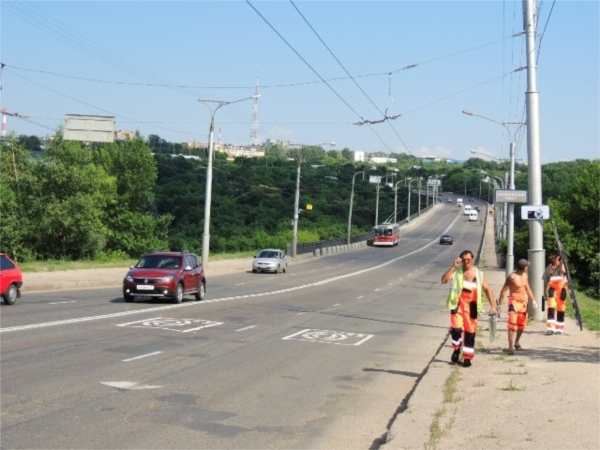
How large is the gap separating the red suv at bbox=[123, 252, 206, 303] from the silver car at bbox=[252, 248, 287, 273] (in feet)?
85.0

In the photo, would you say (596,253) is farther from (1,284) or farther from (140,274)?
(1,284)

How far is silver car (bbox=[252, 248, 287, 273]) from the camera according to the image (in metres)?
54.2

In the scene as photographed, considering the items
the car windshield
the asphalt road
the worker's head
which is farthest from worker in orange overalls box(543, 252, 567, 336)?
the car windshield

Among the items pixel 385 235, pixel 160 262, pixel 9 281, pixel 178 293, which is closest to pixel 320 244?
pixel 385 235

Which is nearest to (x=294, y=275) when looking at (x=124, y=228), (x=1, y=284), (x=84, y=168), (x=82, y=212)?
(x=82, y=212)

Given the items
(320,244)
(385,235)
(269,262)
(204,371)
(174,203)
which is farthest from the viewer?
(174,203)

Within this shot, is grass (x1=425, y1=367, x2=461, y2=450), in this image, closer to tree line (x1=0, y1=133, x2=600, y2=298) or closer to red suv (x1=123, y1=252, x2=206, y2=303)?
red suv (x1=123, y1=252, x2=206, y2=303)

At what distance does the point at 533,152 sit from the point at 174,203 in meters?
92.8

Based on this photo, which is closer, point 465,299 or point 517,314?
point 465,299

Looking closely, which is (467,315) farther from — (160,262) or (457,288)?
(160,262)

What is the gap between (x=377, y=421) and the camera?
9.61 m

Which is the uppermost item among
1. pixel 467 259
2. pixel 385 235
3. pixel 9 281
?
pixel 385 235

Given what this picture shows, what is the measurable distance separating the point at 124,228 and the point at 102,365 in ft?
256

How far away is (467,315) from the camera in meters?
13.2
